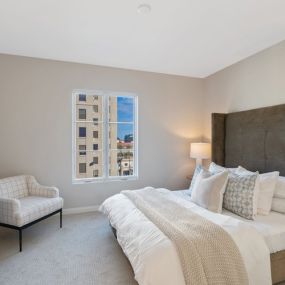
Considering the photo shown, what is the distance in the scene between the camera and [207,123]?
4402mm

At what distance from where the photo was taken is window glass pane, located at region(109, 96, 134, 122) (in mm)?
4098

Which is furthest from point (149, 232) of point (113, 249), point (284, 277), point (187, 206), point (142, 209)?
point (284, 277)

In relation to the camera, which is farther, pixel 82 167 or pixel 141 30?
pixel 82 167

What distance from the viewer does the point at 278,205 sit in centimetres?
233

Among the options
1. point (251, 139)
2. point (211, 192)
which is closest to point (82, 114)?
point (211, 192)

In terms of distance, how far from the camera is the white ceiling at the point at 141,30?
216 cm

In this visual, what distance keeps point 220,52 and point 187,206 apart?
2.35 metres

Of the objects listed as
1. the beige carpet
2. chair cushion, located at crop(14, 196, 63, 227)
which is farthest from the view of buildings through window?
the beige carpet

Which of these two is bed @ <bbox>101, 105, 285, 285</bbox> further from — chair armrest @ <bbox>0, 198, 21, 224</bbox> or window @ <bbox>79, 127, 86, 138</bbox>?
window @ <bbox>79, 127, 86, 138</bbox>

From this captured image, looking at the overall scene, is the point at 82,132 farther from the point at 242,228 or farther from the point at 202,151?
the point at 242,228

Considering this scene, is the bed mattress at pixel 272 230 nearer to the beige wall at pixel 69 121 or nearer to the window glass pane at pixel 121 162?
the beige wall at pixel 69 121

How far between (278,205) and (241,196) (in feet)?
1.46

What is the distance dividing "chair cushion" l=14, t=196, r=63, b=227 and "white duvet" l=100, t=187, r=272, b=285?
1.24 metres

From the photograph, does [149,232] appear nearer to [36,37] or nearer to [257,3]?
[257,3]
